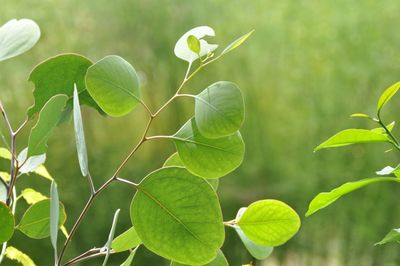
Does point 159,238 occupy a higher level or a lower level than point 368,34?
higher

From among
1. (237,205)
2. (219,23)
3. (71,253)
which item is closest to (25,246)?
(71,253)

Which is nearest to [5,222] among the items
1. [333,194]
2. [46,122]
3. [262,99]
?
[46,122]

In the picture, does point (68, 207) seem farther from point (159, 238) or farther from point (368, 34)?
point (159, 238)

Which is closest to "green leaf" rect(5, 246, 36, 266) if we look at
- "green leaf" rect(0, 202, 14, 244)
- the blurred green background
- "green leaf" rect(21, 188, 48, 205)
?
"green leaf" rect(21, 188, 48, 205)

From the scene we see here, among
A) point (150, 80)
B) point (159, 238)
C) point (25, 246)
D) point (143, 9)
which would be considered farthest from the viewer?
point (150, 80)

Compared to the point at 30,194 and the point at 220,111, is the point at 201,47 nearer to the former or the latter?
the point at 220,111

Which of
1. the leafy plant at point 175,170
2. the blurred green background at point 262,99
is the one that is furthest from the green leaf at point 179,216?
the blurred green background at point 262,99

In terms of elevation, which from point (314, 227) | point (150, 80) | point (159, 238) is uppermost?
point (159, 238)
